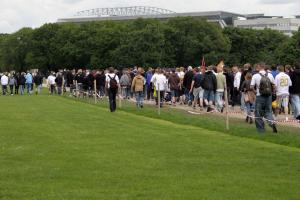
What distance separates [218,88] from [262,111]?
25.2 feet

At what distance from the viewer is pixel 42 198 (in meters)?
9.85

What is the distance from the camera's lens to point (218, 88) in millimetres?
27484

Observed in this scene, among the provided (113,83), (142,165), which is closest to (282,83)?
(113,83)

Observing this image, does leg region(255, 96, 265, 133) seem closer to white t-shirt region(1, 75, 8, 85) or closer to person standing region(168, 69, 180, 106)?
person standing region(168, 69, 180, 106)

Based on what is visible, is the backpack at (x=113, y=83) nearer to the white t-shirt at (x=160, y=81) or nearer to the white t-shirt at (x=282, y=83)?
the white t-shirt at (x=160, y=81)

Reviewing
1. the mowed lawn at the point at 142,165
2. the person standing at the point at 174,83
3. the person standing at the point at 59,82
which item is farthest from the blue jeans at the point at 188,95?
the person standing at the point at 59,82

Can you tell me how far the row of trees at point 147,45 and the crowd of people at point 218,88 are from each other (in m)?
55.8

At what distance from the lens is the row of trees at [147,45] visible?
344ft

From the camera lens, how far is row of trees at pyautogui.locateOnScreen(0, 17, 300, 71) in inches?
4126

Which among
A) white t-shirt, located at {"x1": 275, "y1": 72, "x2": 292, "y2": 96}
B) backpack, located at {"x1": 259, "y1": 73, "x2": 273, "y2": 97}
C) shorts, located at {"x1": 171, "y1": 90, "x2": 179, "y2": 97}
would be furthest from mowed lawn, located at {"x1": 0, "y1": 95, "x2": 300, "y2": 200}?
shorts, located at {"x1": 171, "y1": 90, "x2": 179, "y2": 97}

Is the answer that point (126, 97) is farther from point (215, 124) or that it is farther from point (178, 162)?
point (178, 162)

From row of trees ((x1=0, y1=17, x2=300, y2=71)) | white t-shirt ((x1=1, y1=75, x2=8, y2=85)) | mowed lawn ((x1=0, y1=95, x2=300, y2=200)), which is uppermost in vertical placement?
row of trees ((x1=0, y1=17, x2=300, y2=71))

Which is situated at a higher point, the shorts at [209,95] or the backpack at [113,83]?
the backpack at [113,83]

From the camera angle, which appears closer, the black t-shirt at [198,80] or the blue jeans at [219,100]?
the blue jeans at [219,100]
